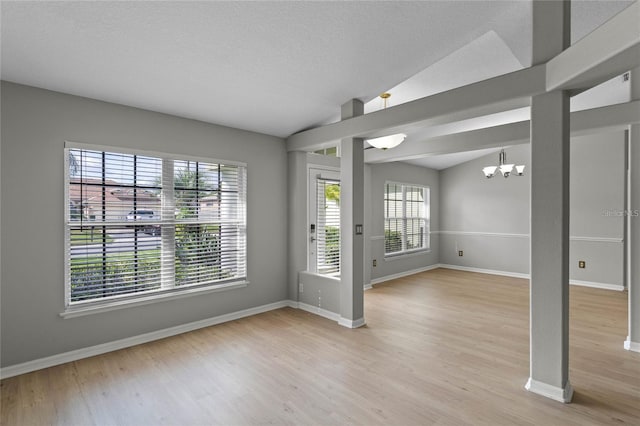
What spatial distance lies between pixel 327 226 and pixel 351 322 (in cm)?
168

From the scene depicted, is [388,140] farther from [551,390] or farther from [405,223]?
[405,223]

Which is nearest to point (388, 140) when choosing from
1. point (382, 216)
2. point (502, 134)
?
point (502, 134)

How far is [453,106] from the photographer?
9.63 feet

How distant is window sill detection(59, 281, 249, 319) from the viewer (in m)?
3.01

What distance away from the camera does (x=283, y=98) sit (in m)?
3.66

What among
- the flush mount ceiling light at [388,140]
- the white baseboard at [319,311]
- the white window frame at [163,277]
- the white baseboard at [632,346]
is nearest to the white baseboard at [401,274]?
the white baseboard at [319,311]

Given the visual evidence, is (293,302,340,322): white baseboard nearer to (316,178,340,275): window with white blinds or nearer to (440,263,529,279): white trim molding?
(316,178,340,275): window with white blinds

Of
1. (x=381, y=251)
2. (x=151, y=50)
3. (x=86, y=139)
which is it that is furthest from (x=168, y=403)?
(x=381, y=251)

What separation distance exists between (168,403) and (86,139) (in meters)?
2.47

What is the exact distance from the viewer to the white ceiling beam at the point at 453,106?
2496mm

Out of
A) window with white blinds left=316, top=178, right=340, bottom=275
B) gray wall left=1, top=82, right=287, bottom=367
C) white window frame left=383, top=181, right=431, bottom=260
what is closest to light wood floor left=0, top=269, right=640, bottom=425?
gray wall left=1, top=82, right=287, bottom=367

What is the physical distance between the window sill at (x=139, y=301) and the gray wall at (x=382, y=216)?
9.62 feet

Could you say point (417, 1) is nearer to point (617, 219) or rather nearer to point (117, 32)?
point (117, 32)

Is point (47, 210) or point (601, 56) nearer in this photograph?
point (601, 56)
